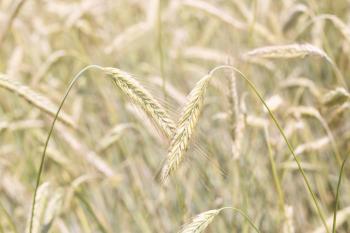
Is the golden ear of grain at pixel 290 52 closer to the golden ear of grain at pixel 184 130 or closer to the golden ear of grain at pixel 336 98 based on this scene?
the golden ear of grain at pixel 336 98

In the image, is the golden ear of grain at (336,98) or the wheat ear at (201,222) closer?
the wheat ear at (201,222)

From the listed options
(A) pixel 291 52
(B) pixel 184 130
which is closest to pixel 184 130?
(B) pixel 184 130

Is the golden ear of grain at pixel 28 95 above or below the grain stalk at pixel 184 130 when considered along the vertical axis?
above

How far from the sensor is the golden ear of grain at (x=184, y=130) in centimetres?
115

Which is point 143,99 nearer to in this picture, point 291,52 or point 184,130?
point 184,130

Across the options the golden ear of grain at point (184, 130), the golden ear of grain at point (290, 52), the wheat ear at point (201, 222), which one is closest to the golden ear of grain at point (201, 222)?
the wheat ear at point (201, 222)

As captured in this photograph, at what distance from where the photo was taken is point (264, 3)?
2.99 meters

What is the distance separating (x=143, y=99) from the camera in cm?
127

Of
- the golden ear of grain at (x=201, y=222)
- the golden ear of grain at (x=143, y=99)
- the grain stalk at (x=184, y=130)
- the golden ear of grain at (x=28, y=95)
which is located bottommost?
the golden ear of grain at (x=201, y=222)

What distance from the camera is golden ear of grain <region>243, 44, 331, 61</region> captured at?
4.83 ft

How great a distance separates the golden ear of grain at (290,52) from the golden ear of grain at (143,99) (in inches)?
14.4

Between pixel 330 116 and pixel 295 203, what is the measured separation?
0.51 metres

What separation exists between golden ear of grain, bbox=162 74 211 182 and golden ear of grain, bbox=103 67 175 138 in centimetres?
4

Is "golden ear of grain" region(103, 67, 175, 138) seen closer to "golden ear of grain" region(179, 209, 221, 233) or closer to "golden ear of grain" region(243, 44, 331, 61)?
"golden ear of grain" region(179, 209, 221, 233)
